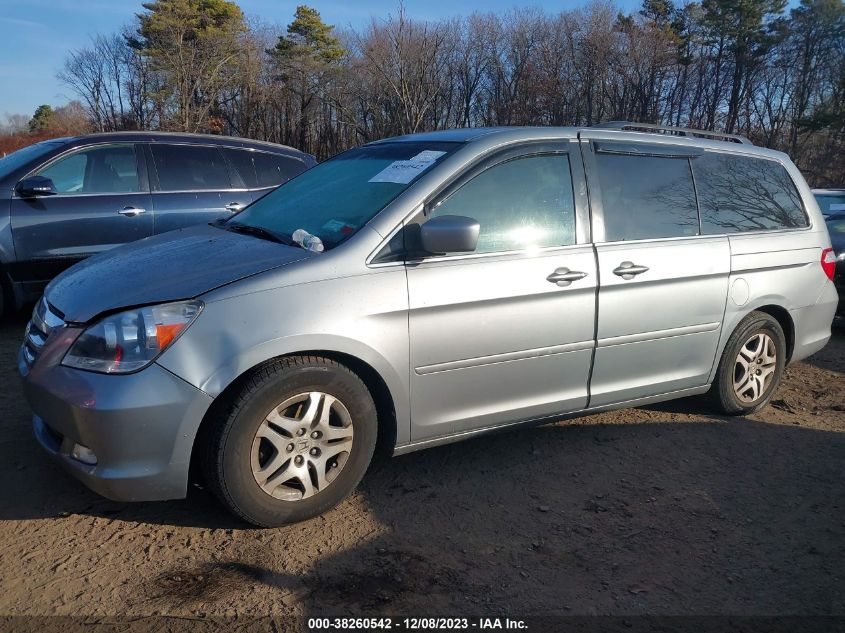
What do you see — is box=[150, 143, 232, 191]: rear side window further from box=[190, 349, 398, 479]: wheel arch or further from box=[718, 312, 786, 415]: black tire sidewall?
box=[718, 312, 786, 415]: black tire sidewall

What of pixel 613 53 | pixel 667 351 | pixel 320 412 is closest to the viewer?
pixel 320 412

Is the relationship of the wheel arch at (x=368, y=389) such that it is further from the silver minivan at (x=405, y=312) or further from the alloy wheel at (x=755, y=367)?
the alloy wheel at (x=755, y=367)

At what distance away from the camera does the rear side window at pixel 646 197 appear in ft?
12.7

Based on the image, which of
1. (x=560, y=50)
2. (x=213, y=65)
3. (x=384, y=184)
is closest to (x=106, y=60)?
(x=213, y=65)

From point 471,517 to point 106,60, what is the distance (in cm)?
4662

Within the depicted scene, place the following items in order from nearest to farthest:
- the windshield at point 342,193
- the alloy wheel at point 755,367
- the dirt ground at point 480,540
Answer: the dirt ground at point 480,540, the windshield at point 342,193, the alloy wheel at point 755,367

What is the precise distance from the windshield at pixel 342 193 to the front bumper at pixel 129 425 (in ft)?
3.10

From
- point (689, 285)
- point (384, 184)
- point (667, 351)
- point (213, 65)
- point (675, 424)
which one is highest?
point (213, 65)

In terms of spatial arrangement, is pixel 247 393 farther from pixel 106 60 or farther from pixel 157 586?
pixel 106 60

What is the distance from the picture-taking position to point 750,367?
462 centimetres

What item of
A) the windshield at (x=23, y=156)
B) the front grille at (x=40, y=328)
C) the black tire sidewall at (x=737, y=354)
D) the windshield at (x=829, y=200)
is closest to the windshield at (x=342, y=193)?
the front grille at (x=40, y=328)

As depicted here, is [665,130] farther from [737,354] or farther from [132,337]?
[132,337]

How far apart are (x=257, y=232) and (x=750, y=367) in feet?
10.9

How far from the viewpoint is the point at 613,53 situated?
133ft
